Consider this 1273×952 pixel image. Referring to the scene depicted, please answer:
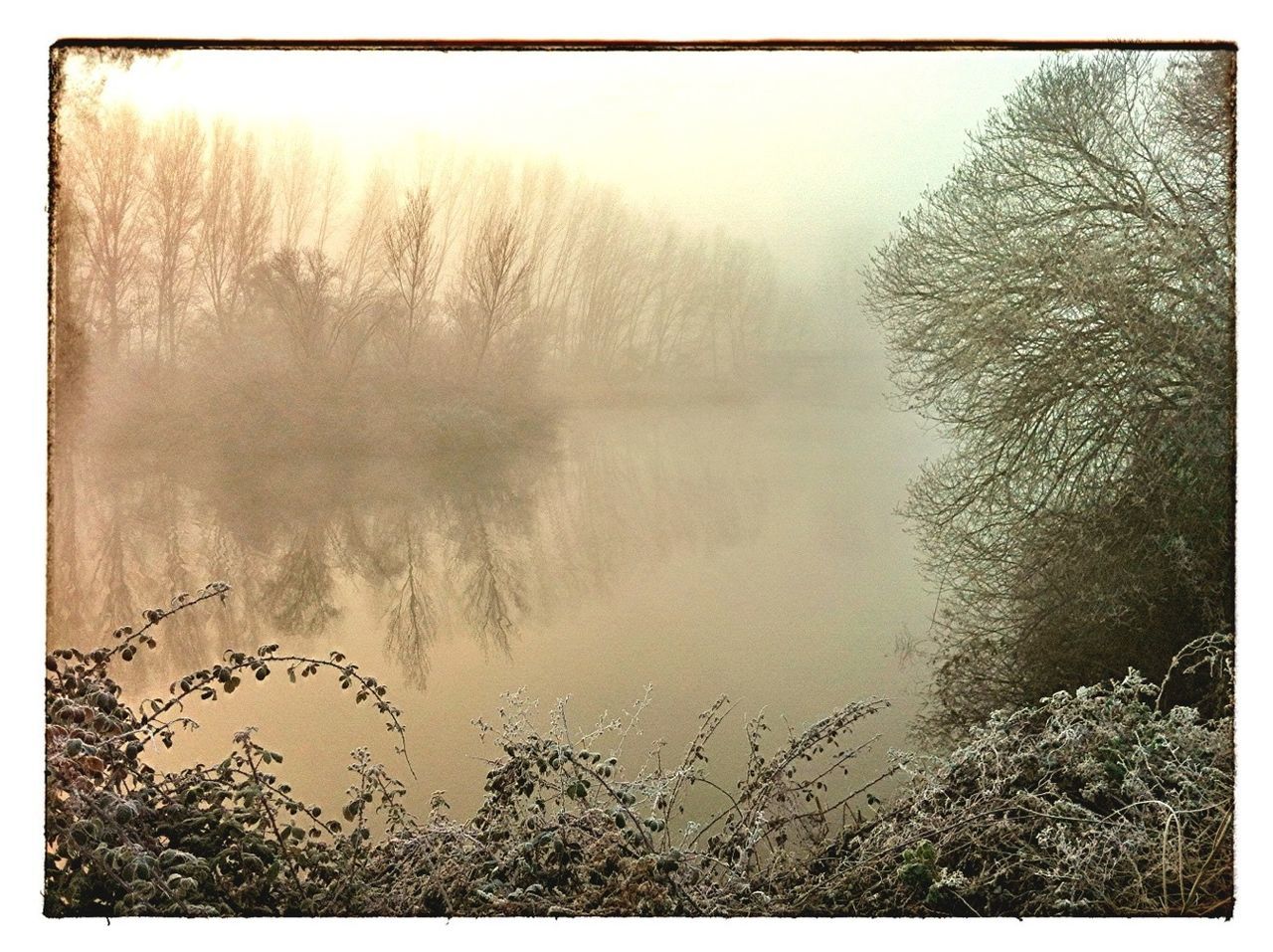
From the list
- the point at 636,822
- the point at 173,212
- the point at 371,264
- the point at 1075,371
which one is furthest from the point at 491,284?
the point at 1075,371

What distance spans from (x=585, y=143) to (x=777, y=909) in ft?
6.53

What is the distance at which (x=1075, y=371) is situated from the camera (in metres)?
3.50

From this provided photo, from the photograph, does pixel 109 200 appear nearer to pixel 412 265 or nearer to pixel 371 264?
pixel 371 264

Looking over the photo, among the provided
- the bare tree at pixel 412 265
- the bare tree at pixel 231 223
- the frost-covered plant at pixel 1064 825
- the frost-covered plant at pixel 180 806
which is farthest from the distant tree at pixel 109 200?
the frost-covered plant at pixel 1064 825

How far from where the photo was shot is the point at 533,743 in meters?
3.41

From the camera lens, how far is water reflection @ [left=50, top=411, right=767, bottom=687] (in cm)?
343

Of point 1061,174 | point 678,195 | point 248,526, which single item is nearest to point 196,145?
point 248,526

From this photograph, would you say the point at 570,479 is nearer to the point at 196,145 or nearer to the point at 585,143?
the point at 585,143

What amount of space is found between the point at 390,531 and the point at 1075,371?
181 centimetres

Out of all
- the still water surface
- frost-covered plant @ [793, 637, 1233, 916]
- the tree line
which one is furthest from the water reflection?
frost-covered plant @ [793, 637, 1233, 916]

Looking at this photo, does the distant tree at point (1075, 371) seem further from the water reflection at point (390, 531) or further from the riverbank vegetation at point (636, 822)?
the water reflection at point (390, 531)

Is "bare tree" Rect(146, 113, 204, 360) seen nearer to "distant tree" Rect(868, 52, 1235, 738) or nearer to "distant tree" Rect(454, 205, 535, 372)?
"distant tree" Rect(454, 205, 535, 372)

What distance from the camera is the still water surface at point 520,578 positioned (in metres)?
3.43

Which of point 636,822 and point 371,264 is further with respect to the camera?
point 371,264
